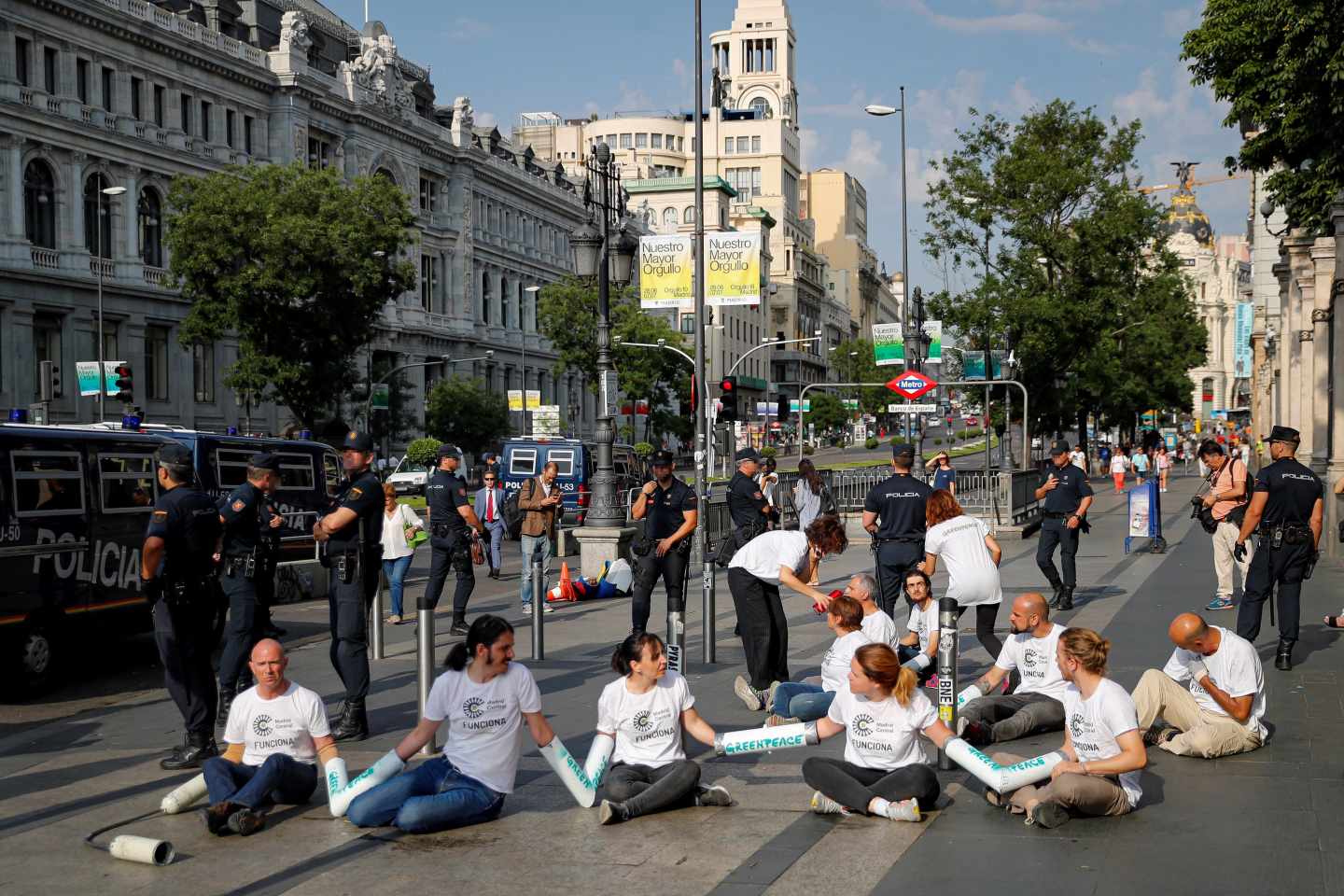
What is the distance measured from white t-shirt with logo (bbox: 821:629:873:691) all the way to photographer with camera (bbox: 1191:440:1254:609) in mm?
7454

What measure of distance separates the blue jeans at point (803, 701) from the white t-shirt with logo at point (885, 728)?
6.16 feet

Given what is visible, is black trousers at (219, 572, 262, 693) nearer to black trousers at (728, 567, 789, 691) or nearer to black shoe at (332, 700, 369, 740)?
black shoe at (332, 700, 369, 740)

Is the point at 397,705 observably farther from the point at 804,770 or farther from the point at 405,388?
the point at 405,388

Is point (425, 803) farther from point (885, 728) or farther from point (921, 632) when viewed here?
point (921, 632)

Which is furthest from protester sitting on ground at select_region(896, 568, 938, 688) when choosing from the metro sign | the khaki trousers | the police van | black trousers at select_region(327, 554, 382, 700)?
the metro sign

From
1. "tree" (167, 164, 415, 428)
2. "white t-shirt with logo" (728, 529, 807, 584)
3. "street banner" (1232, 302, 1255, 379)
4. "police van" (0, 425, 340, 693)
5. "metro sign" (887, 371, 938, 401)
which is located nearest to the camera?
"white t-shirt with logo" (728, 529, 807, 584)

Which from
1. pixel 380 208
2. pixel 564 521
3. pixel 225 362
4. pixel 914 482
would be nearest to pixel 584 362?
pixel 225 362

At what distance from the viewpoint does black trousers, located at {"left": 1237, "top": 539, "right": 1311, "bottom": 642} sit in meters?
11.1

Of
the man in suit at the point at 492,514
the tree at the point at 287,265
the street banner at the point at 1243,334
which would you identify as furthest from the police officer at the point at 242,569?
the street banner at the point at 1243,334

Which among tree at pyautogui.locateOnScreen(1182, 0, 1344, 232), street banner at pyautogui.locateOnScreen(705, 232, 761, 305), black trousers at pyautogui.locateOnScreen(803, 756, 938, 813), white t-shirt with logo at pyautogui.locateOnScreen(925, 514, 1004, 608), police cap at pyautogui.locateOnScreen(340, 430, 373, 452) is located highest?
tree at pyautogui.locateOnScreen(1182, 0, 1344, 232)

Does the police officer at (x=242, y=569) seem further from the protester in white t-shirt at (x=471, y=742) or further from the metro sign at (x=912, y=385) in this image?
the metro sign at (x=912, y=385)

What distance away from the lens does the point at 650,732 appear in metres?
7.31

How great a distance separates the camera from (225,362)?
5159 centimetres

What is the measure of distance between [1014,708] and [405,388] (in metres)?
55.8
